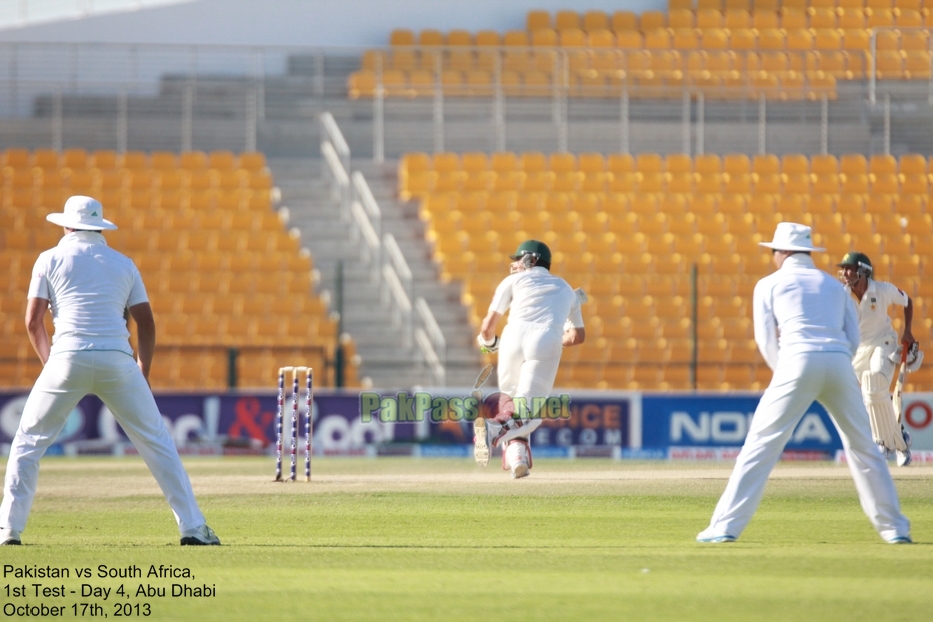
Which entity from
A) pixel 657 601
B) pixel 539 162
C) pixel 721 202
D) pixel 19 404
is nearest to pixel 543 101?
pixel 539 162

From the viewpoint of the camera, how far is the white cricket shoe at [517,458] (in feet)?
38.3

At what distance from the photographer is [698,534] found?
9.02 m

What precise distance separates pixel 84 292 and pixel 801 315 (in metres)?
4.16

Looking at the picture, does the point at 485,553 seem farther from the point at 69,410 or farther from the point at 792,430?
the point at 69,410

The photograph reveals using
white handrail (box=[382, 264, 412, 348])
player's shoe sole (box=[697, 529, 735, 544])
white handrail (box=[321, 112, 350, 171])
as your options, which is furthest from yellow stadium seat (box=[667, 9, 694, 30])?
player's shoe sole (box=[697, 529, 735, 544])

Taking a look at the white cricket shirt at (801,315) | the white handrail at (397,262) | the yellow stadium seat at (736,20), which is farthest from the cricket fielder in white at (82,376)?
the yellow stadium seat at (736,20)

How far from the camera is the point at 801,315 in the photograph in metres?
8.43

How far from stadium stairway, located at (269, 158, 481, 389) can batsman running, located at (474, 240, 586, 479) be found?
28.0ft

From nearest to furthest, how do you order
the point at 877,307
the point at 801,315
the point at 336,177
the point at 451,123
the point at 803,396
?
the point at 803,396 < the point at 801,315 < the point at 877,307 < the point at 336,177 < the point at 451,123

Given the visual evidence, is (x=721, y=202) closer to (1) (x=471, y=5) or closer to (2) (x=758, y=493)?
(1) (x=471, y=5)

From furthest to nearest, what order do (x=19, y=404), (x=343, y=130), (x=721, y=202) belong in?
(x=343, y=130) < (x=721, y=202) < (x=19, y=404)

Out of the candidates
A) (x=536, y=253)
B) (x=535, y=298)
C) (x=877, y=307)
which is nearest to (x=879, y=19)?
(x=877, y=307)

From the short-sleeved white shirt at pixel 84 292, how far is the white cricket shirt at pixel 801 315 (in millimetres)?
3710

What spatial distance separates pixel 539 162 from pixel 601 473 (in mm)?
11920
